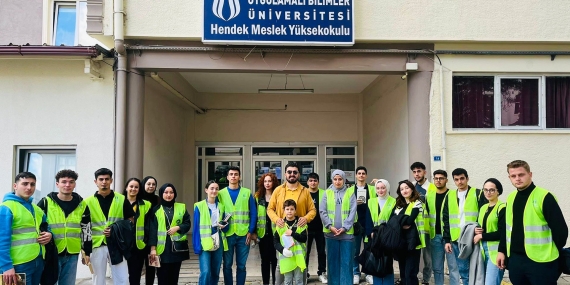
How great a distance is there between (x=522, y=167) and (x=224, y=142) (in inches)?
372

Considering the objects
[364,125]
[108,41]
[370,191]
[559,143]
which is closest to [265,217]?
[370,191]

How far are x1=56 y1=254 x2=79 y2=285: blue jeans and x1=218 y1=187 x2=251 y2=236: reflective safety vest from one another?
1.87m

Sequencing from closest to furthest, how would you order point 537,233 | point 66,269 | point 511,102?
1. point 537,233
2. point 66,269
3. point 511,102

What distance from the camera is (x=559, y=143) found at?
7.49 metres

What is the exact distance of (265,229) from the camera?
6.11 meters

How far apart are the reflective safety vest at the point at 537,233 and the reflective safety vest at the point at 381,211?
178cm

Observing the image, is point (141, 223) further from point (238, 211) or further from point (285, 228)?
point (285, 228)

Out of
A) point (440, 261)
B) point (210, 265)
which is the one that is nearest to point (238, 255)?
point (210, 265)

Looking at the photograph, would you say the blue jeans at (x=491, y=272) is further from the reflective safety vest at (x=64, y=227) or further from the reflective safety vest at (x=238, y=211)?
the reflective safety vest at (x=64, y=227)

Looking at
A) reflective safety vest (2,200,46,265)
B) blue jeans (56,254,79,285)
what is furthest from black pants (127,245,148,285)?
reflective safety vest (2,200,46,265)

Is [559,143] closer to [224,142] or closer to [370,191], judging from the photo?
[370,191]

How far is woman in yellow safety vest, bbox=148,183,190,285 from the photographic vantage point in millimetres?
5387

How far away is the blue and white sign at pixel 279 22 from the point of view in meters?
7.07

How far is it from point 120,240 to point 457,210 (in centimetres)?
418
